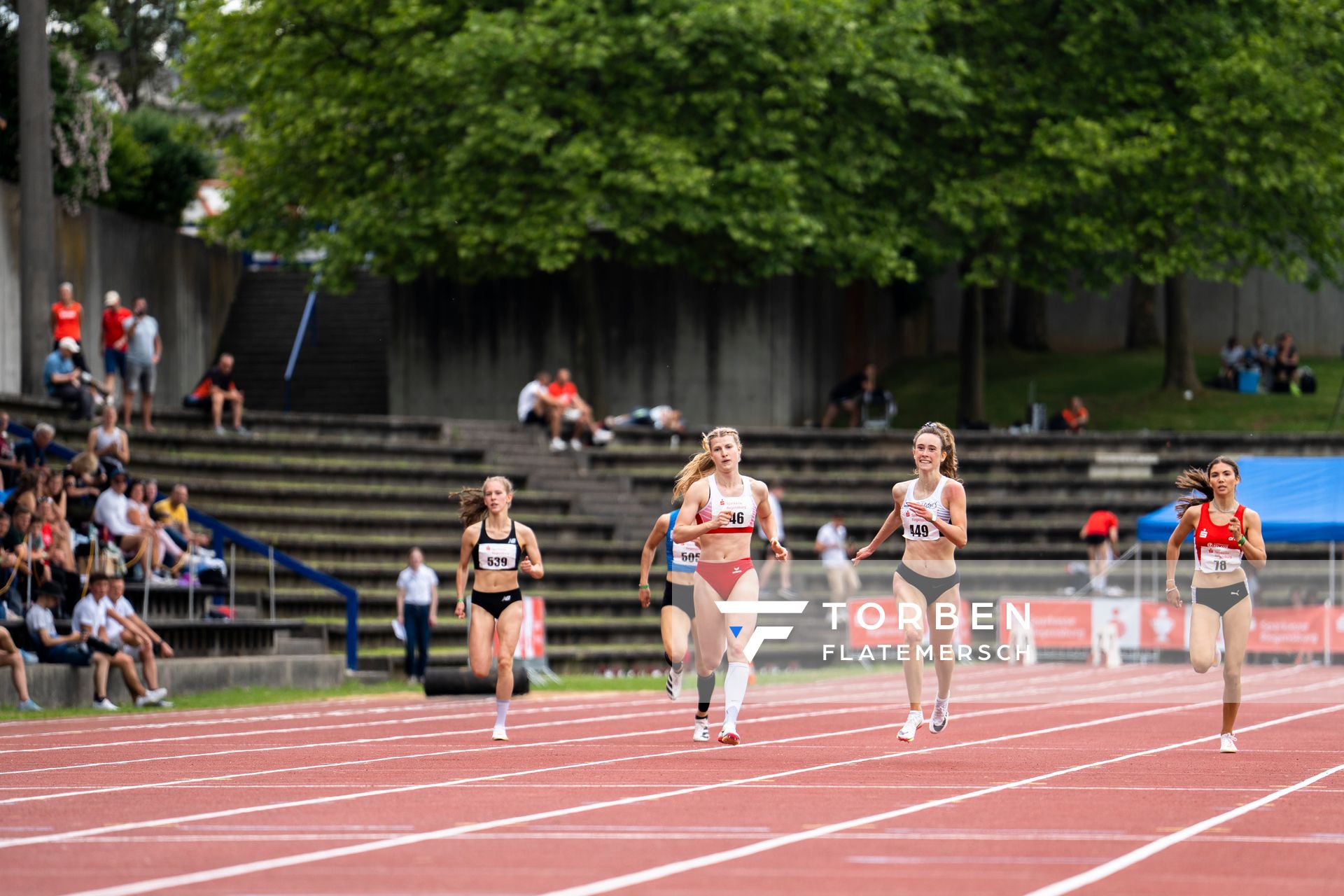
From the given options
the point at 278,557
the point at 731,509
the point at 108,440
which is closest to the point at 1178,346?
the point at 278,557

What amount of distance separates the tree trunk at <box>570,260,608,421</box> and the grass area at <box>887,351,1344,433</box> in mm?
8619

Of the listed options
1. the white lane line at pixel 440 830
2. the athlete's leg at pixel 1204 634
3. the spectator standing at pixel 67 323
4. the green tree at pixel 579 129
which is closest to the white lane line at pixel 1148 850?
the white lane line at pixel 440 830

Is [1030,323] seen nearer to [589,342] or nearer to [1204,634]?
[589,342]

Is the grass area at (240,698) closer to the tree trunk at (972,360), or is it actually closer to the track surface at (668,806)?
the track surface at (668,806)

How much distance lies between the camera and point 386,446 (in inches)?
1361

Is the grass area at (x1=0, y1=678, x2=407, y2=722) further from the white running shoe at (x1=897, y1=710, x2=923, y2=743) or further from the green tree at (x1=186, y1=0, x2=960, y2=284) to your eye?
the green tree at (x1=186, y1=0, x2=960, y2=284)

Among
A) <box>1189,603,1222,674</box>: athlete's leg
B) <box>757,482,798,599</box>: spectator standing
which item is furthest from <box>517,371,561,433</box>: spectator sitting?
<box>1189,603,1222,674</box>: athlete's leg

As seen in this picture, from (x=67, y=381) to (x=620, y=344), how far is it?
17.2 metres

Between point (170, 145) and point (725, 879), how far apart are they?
37.8 meters

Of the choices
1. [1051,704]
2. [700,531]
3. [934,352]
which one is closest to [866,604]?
[1051,704]

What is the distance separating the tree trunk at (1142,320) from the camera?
5619 cm

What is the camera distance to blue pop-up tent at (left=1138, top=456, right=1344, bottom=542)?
31000 millimetres

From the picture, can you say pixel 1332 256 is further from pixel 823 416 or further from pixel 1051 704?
pixel 1051 704

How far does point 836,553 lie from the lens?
108 ft
